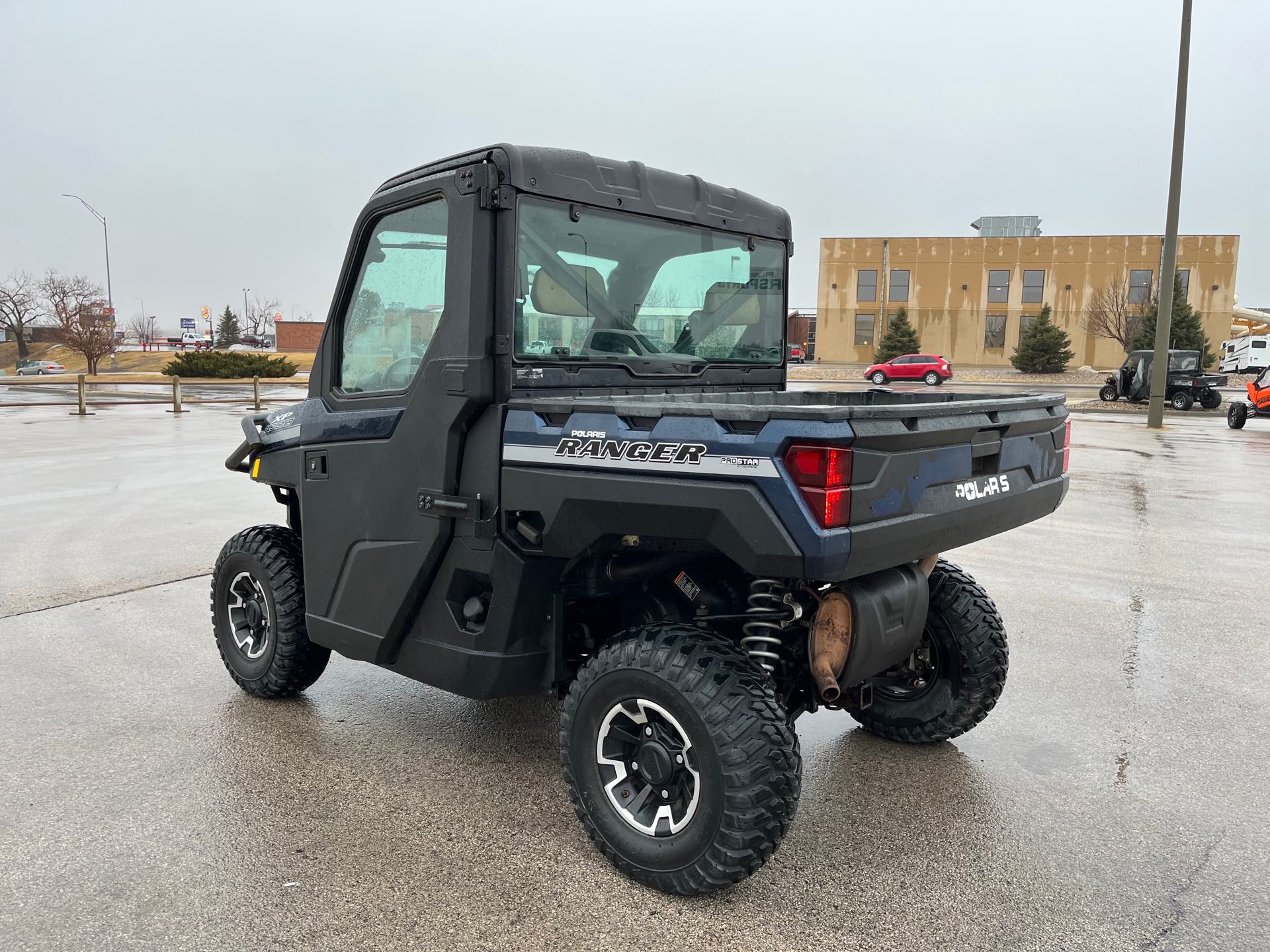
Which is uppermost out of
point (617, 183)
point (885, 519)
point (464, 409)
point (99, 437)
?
point (617, 183)

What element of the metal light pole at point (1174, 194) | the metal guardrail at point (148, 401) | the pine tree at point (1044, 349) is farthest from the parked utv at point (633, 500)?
the pine tree at point (1044, 349)

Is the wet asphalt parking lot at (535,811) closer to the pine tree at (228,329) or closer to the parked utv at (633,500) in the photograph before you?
the parked utv at (633,500)

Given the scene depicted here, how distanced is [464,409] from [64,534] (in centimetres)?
676

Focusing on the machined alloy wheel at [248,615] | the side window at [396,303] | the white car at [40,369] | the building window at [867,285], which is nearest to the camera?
the side window at [396,303]

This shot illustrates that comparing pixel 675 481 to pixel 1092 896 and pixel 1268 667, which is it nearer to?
pixel 1092 896

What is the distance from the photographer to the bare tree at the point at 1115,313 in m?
54.4

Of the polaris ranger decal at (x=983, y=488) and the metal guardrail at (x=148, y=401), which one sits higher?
the polaris ranger decal at (x=983, y=488)

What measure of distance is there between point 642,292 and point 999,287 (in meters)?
64.3

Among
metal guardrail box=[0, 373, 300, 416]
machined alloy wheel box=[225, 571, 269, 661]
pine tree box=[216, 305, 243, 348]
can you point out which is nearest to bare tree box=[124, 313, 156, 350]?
pine tree box=[216, 305, 243, 348]

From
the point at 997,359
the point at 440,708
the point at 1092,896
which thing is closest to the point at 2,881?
the point at 440,708

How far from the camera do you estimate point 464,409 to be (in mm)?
3256

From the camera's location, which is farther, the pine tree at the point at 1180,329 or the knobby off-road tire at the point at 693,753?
the pine tree at the point at 1180,329

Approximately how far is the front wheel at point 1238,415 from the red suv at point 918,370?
20.6 m

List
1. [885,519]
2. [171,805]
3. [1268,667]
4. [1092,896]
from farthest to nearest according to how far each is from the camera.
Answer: [1268,667] → [171,805] → [1092,896] → [885,519]
